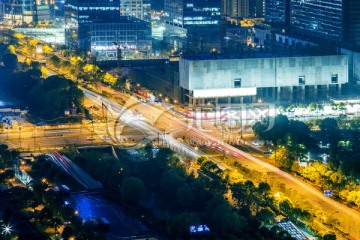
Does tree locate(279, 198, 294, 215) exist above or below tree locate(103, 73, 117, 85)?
below

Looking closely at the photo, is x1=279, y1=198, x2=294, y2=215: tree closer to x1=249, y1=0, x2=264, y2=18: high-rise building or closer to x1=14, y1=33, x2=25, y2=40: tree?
x1=14, y1=33, x2=25, y2=40: tree

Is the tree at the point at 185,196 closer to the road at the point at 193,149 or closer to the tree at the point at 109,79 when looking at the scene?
the road at the point at 193,149

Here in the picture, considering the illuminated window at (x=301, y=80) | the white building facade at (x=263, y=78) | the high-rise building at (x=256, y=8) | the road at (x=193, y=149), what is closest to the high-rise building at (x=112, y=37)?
the road at (x=193, y=149)

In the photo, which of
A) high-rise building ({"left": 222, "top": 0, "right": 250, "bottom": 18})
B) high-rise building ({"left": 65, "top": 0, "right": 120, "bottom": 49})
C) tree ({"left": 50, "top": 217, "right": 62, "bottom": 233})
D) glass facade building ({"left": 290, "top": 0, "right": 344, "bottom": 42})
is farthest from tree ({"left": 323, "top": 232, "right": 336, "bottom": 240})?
high-rise building ({"left": 222, "top": 0, "right": 250, "bottom": 18})

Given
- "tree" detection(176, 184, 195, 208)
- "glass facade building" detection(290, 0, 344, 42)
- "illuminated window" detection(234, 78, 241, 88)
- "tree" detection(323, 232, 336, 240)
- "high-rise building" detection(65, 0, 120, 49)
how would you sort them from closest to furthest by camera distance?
1. "tree" detection(323, 232, 336, 240)
2. "tree" detection(176, 184, 195, 208)
3. "illuminated window" detection(234, 78, 241, 88)
4. "glass facade building" detection(290, 0, 344, 42)
5. "high-rise building" detection(65, 0, 120, 49)

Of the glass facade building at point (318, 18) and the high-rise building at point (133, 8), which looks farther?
the high-rise building at point (133, 8)

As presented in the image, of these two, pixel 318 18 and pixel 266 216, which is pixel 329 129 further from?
pixel 318 18
